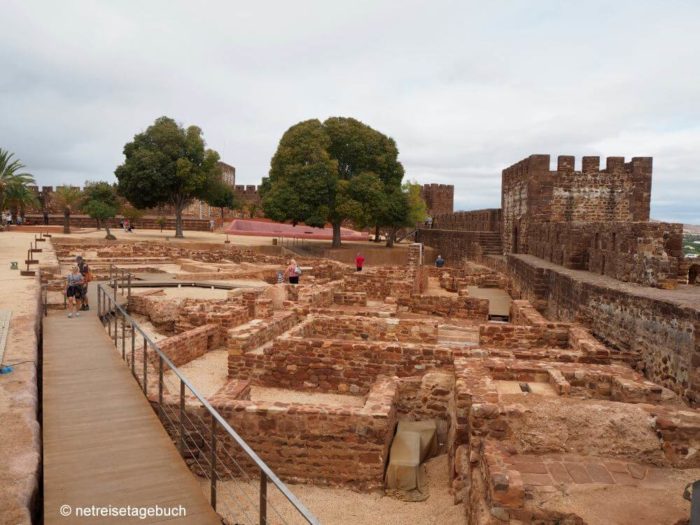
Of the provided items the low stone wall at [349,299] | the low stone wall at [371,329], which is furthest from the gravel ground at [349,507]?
the low stone wall at [349,299]

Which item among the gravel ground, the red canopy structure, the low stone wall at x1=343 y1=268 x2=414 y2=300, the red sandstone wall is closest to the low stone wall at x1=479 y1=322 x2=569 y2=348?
the gravel ground

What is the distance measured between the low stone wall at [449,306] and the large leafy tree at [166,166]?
23.3 meters

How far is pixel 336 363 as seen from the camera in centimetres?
882

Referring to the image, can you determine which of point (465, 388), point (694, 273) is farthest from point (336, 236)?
point (465, 388)

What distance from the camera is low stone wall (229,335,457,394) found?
8.76 metres

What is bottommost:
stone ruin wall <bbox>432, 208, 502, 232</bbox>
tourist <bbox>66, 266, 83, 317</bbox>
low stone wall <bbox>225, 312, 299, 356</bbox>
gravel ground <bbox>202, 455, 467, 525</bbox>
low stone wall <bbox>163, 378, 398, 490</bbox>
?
gravel ground <bbox>202, 455, 467, 525</bbox>

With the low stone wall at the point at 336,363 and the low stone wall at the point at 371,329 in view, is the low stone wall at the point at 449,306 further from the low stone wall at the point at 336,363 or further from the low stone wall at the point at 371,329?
the low stone wall at the point at 336,363

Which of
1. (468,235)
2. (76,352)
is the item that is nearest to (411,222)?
(468,235)

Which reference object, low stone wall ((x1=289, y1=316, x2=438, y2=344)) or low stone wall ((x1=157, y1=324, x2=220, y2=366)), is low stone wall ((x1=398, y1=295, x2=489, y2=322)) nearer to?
low stone wall ((x1=289, y1=316, x2=438, y2=344))

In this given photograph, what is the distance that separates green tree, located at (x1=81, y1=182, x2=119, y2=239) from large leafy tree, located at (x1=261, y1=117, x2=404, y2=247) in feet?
35.8

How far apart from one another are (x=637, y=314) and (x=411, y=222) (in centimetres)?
2865

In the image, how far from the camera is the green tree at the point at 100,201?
36.9 m

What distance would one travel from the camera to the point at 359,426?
21.6 ft

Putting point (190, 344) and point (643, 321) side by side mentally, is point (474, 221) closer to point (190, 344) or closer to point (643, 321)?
point (643, 321)
